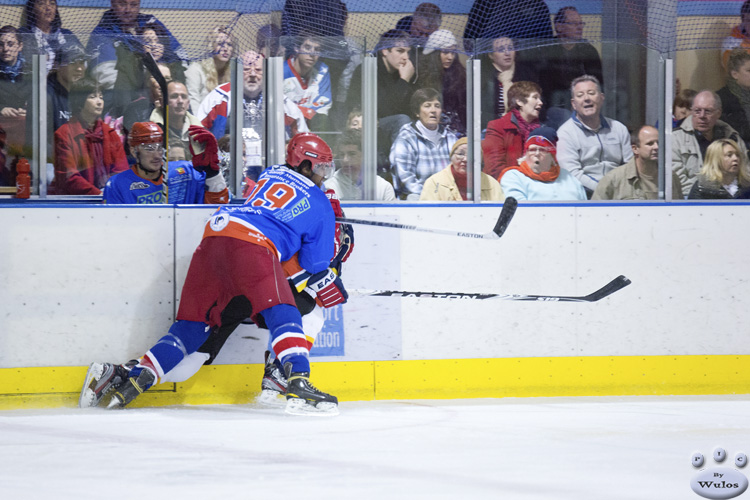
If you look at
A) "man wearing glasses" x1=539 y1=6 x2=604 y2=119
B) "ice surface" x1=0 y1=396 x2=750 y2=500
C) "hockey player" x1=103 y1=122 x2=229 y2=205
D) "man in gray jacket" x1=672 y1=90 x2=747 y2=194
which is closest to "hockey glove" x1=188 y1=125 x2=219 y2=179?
"hockey player" x1=103 y1=122 x2=229 y2=205

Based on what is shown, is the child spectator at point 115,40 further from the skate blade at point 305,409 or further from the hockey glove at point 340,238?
the skate blade at point 305,409

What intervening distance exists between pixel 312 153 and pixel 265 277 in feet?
1.91

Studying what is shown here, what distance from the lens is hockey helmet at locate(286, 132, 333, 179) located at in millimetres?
4031

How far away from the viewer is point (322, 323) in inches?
163

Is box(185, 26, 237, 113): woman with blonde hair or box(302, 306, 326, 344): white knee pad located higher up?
box(185, 26, 237, 113): woman with blonde hair

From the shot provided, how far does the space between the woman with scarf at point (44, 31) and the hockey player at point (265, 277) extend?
3.75 feet

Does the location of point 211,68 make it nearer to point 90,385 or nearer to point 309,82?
point 309,82

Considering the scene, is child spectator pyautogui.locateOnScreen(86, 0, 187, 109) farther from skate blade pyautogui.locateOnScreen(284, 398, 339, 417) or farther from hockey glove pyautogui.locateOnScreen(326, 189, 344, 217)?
skate blade pyautogui.locateOnScreen(284, 398, 339, 417)

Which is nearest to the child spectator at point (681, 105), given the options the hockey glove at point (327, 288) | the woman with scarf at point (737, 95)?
the woman with scarf at point (737, 95)

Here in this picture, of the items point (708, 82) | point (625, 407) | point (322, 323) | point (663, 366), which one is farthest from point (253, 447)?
point (708, 82)

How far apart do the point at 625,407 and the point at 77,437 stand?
7.35ft

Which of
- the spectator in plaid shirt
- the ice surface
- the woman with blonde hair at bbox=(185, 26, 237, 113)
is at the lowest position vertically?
the ice surface

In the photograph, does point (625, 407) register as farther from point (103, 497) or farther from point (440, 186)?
point (103, 497)

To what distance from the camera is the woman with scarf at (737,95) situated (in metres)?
4.64
